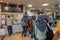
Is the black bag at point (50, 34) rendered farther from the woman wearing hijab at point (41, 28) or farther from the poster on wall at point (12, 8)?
the poster on wall at point (12, 8)

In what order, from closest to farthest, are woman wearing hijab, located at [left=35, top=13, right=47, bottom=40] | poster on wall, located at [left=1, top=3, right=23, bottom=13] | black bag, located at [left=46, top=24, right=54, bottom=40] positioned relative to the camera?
black bag, located at [left=46, top=24, right=54, bottom=40]
woman wearing hijab, located at [left=35, top=13, right=47, bottom=40]
poster on wall, located at [left=1, top=3, right=23, bottom=13]

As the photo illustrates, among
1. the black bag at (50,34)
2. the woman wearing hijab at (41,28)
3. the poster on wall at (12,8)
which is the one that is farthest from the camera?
the poster on wall at (12,8)

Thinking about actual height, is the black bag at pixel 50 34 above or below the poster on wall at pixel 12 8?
below

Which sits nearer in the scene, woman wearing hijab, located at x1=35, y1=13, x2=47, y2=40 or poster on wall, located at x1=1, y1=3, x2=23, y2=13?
woman wearing hijab, located at x1=35, y1=13, x2=47, y2=40

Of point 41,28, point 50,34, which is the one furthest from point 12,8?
point 50,34

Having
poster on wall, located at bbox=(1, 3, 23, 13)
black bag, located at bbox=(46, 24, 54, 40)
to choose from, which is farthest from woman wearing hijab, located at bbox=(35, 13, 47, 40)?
poster on wall, located at bbox=(1, 3, 23, 13)

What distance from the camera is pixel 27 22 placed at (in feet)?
27.7

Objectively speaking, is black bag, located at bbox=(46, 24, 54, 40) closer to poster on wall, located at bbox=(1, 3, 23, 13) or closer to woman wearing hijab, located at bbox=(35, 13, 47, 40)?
woman wearing hijab, located at bbox=(35, 13, 47, 40)

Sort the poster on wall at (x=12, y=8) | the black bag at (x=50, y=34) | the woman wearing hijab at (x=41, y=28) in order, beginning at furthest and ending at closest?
the poster on wall at (x=12, y=8)
the woman wearing hijab at (x=41, y=28)
the black bag at (x=50, y=34)

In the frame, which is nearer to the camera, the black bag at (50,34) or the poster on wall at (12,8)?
the black bag at (50,34)

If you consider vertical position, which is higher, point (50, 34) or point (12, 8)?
point (12, 8)

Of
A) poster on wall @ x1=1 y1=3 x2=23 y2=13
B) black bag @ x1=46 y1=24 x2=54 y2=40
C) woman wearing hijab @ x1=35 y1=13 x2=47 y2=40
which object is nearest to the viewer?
black bag @ x1=46 y1=24 x2=54 y2=40

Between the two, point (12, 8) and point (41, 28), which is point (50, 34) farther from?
point (12, 8)

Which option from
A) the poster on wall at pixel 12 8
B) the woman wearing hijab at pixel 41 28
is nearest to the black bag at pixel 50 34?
the woman wearing hijab at pixel 41 28
